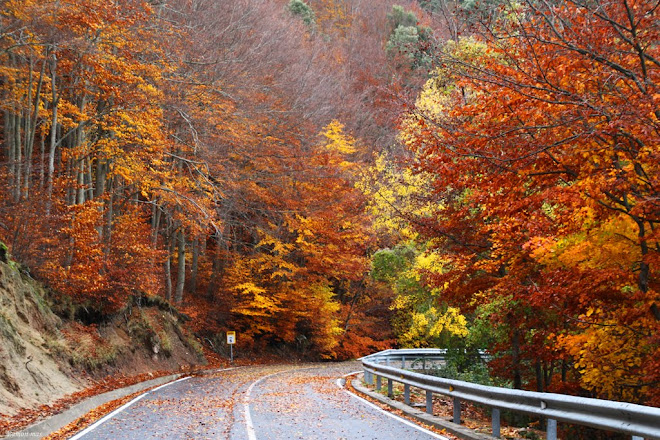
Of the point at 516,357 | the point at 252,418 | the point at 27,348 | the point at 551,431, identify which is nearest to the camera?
the point at 551,431

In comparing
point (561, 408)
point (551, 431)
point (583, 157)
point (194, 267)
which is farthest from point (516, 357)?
point (194, 267)

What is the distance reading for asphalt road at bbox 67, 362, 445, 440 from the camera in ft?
30.8

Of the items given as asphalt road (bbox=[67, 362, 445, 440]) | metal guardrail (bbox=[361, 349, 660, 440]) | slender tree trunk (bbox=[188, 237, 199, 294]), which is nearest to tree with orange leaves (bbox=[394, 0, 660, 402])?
metal guardrail (bbox=[361, 349, 660, 440])

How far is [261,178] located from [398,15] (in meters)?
42.1

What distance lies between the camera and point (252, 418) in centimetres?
1115

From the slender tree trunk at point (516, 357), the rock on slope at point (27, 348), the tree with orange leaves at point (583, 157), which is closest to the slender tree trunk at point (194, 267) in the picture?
the rock on slope at point (27, 348)

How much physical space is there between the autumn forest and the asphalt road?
3.68 m

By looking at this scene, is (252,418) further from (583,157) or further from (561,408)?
(583,157)

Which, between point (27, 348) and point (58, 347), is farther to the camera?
point (58, 347)

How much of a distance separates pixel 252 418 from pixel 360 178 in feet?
107

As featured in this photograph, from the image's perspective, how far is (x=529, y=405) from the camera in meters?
7.91

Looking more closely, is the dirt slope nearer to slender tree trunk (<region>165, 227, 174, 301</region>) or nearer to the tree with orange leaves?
slender tree trunk (<region>165, 227, 174, 301</region>)

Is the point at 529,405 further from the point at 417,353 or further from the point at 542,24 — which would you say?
the point at 417,353

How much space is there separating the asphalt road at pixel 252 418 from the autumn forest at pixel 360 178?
3676mm
